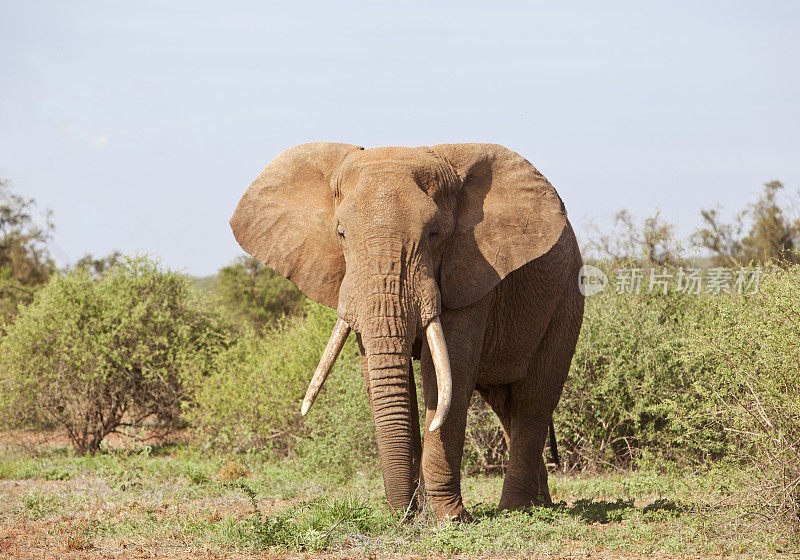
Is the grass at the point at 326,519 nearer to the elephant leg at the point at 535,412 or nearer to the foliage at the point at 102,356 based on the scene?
the elephant leg at the point at 535,412

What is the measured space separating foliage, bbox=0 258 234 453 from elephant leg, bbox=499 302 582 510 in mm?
8060

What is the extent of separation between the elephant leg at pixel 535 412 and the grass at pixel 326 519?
12.5 inches

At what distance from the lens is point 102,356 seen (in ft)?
48.8

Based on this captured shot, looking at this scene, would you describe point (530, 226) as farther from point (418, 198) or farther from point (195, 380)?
point (195, 380)

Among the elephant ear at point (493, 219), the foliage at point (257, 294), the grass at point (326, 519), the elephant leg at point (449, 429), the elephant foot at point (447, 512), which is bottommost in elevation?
the grass at point (326, 519)

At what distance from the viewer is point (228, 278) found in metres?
27.5

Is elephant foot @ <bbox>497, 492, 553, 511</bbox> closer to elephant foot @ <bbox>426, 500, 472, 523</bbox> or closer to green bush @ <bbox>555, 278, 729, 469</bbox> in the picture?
elephant foot @ <bbox>426, 500, 472, 523</bbox>

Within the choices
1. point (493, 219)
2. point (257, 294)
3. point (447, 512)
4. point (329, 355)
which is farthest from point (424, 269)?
point (257, 294)

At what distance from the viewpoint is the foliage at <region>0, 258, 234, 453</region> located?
1473 centimetres

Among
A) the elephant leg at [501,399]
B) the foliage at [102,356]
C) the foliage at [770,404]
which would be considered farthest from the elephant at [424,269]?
the foliage at [102,356]

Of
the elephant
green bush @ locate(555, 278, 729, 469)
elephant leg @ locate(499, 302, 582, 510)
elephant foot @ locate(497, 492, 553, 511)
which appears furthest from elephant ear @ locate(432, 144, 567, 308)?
green bush @ locate(555, 278, 729, 469)

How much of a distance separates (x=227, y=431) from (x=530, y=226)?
815 cm

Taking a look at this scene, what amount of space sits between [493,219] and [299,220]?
1.50m

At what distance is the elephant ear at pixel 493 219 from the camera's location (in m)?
6.39
